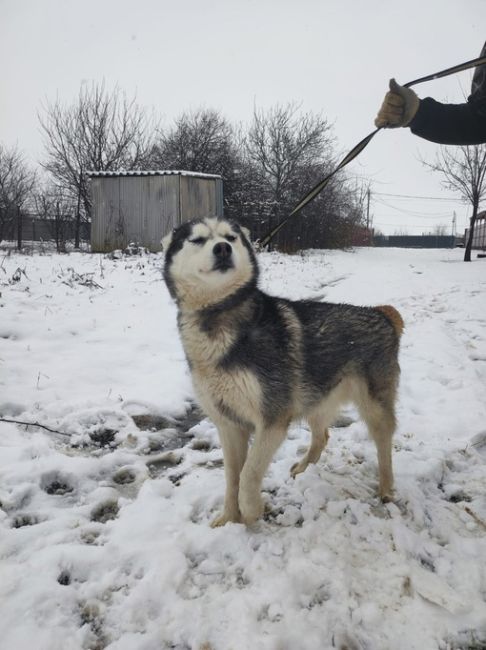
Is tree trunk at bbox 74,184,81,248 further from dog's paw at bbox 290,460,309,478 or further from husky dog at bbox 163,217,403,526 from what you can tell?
dog's paw at bbox 290,460,309,478

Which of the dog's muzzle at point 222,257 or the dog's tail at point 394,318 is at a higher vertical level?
the dog's muzzle at point 222,257

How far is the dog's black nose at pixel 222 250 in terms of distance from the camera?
7.96 feet

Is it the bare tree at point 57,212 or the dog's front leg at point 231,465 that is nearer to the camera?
the dog's front leg at point 231,465

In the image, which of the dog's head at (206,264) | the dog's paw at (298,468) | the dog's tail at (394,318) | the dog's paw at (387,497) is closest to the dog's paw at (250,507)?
the dog's paw at (298,468)

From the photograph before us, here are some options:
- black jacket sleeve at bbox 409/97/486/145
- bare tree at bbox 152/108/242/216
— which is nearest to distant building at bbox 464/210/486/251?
bare tree at bbox 152/108/242/216

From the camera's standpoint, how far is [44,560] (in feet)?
6.47

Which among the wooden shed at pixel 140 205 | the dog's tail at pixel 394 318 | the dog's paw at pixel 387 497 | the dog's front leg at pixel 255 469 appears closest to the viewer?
the dog's front leg at pixel 255 469

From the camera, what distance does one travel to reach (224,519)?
8.07ft

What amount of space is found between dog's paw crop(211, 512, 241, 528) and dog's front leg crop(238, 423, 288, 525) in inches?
5.1

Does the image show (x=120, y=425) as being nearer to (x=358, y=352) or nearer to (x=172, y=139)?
(x=358, y=352)

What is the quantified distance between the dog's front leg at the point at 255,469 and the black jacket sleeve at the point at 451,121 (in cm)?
259

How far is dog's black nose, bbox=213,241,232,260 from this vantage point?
95.5 inches

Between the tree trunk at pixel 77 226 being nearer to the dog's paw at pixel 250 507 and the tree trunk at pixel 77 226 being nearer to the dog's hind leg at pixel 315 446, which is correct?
the dog's hind leg at pixel 315 446

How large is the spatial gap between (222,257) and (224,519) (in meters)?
1.57
